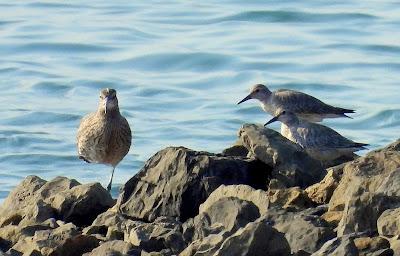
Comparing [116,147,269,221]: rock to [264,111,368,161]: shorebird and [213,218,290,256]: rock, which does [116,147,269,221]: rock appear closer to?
[213,218,290,256]: rock

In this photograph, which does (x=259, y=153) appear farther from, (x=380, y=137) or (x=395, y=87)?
(x=395, y=87)

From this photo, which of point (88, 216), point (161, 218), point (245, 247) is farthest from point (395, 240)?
point (88, 216)

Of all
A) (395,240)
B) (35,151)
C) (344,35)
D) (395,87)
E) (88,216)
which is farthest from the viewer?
(344,35)

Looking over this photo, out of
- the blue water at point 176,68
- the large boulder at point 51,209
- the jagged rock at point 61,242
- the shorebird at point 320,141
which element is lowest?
the blue water at point 176,68

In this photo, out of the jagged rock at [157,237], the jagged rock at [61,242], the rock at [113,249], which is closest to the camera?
the rock at [113,249]

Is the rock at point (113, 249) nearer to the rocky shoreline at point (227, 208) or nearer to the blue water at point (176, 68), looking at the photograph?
the rocky shoreline at point (227, 208)

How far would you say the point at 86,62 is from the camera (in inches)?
875

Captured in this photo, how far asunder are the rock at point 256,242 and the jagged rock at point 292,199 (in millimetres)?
1401

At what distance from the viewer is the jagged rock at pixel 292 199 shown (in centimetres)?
922

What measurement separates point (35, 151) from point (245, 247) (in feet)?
33.2

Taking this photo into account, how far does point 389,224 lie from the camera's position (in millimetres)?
7938

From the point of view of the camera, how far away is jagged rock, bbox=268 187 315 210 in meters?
9.22

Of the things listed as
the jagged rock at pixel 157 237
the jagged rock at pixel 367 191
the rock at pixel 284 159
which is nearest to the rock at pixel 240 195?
the jagged rock at pixel 157 237

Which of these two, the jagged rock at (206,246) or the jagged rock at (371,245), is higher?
the jagged rock at (371,245)
